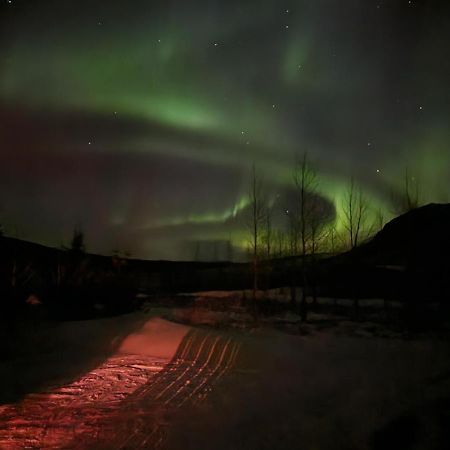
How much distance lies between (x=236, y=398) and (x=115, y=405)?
2.45 metres

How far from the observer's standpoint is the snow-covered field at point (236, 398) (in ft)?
20.6

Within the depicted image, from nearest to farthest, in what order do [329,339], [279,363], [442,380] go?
[442,380], [279,363], [329,339]

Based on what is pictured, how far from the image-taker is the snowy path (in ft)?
20.5

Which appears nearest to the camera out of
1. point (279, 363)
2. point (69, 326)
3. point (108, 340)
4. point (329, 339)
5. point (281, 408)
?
point (281, 408)

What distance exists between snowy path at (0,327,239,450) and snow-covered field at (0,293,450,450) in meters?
0.02

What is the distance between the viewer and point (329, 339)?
16609 mm

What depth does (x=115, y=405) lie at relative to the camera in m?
7.99

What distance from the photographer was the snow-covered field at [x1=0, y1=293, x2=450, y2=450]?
20.6 ft

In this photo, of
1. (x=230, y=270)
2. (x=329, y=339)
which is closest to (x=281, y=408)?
(x=329, y=339)

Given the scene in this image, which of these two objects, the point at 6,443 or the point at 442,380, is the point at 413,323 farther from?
the point at 6,443

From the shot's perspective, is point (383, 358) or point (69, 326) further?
point (69, 326)

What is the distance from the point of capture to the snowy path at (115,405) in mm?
6240

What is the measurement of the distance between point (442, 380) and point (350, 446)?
4278 millimetres

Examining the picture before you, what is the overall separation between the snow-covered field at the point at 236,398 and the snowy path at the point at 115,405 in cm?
2
